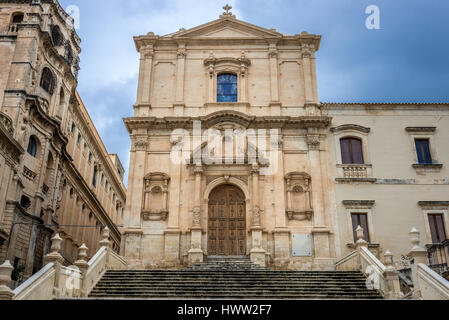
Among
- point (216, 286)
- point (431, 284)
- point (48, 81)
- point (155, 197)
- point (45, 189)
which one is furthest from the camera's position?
point (48, 81)

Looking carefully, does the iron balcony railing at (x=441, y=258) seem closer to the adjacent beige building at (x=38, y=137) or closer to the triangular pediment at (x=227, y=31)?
the triangular pediment at (x=227, y=31)

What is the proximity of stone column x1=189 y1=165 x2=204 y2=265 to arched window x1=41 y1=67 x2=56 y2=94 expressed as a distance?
11.9 m

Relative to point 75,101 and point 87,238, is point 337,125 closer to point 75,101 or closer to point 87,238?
point 75,101

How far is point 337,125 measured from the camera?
933 inches

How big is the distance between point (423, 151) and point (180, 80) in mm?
13389

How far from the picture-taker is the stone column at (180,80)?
24273 mm

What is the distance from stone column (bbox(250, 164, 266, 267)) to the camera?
20.5 m

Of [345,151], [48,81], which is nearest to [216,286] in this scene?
[345,151]

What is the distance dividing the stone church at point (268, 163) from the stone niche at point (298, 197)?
2.2 inches

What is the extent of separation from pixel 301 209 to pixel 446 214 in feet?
22.7

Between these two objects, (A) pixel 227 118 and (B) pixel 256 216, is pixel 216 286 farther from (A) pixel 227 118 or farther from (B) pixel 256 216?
(A) pixel 227 118

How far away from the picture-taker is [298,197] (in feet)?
73.7

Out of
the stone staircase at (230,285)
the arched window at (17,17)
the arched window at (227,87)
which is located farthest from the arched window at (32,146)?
the stone staircase at (230,285)

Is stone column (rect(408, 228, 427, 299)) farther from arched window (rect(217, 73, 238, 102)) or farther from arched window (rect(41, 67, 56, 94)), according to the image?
arched window (rect(41, 67, 56, 94))
